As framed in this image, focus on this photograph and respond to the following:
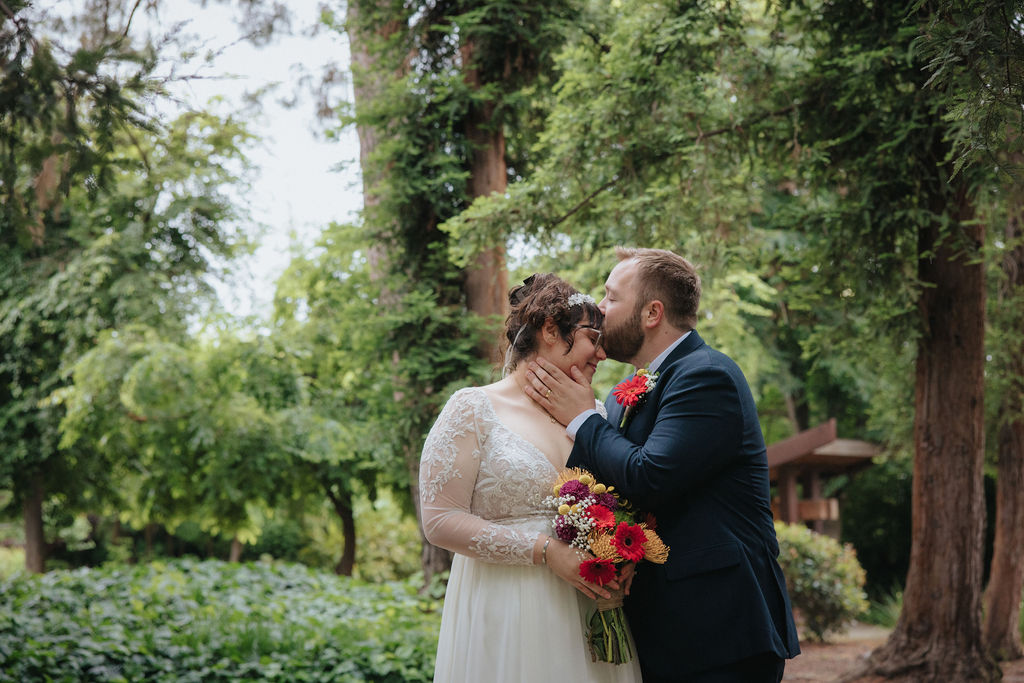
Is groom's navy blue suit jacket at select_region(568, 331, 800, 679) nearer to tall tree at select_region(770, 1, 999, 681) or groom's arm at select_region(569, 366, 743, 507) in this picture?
groom's arm at select_region(569, 366, 743, 507)

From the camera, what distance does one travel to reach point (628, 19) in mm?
5922

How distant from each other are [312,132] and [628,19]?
4.95 metres

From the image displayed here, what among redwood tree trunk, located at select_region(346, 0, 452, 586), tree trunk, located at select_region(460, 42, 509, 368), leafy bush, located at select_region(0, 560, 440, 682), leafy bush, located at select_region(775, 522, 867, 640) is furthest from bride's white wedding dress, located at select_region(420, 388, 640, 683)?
leafy bush, located at select_region(775, 522, 867, 640)

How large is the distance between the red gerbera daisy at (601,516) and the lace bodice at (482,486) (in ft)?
0.78

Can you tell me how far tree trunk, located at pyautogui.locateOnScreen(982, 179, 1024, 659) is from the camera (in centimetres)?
930

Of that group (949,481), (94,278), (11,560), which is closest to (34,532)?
(94,278)

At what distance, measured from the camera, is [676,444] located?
2.72 m

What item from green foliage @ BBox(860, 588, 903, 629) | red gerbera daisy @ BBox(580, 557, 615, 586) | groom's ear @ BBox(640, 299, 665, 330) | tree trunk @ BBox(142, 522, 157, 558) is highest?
groom's ear @ BBox(640, 299, 665, 330)

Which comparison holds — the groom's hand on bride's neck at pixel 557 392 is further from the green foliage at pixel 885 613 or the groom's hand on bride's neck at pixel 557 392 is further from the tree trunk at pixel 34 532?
the tree trunk at pixel 34 532

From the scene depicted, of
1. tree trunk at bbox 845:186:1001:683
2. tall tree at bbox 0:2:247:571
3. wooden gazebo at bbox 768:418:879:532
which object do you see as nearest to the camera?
tree trunk at bbox 845:186:1001:683

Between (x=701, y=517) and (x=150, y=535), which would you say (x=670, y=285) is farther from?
(x=150, y=535)

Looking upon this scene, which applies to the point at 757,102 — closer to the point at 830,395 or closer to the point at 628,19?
the point at 628,19

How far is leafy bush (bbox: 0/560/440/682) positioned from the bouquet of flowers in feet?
11.4

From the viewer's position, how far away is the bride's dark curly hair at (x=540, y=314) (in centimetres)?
308
